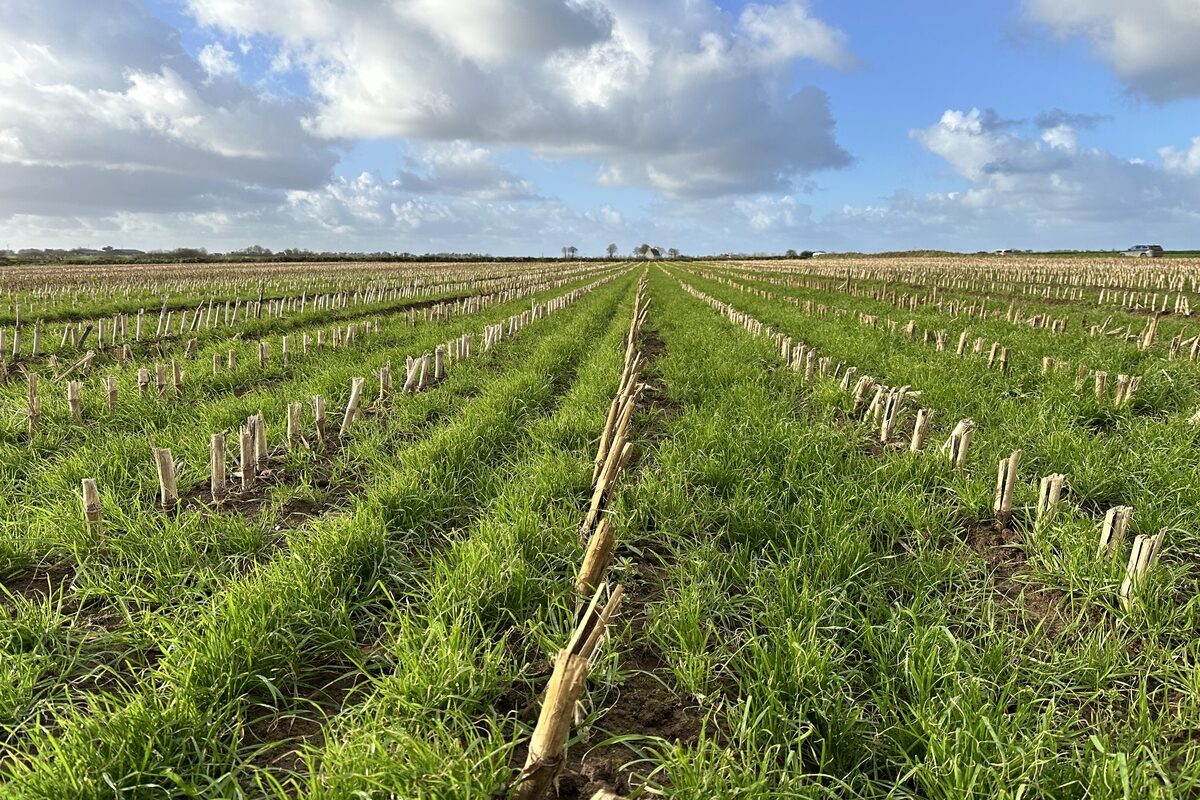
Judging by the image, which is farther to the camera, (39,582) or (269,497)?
(269,497)

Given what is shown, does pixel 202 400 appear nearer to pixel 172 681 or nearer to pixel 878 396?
pixel 172 681

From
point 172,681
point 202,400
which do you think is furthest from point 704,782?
point 202,400

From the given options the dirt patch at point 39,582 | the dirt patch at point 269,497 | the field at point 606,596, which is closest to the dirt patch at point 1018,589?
the field at point 606,596

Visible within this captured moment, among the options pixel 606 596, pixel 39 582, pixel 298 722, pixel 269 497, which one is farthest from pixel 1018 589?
pixel 39 582

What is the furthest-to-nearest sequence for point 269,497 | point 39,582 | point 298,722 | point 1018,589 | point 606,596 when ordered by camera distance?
point 269,497, point 39,582, point 1018,589, point 606,596, point 298,722

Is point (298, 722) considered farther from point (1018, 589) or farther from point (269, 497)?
point (1018, 589)

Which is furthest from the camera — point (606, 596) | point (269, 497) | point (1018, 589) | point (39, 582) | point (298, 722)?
point (269, 497)

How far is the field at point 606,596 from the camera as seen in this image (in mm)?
2137

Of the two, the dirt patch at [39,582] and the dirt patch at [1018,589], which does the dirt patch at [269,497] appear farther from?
the dirt patch at [1018,589]

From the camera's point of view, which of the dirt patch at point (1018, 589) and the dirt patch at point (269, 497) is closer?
the dirt patch at point (1018, 589)

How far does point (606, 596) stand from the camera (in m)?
3.16

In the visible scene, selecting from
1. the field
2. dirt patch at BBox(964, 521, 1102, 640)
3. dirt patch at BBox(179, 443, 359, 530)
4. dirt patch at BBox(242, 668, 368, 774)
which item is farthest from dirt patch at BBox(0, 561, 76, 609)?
dirt patch at BBox(964, 521, 1102, 640)

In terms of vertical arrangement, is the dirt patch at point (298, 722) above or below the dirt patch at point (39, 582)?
below

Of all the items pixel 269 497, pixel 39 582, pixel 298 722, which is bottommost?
pixel 298 722
